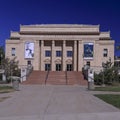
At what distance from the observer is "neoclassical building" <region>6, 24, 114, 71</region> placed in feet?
310

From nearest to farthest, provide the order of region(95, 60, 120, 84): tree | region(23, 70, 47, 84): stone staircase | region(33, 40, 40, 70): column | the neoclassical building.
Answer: region(95, 60, 120, 84): tree < region(23, 70, 47, 84): stone staircase < the neoclassical building < region(33, 40, 40, 70): column

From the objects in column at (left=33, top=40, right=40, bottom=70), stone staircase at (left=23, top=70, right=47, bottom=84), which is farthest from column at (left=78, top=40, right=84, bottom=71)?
stone staircase at (left=23, top=70, right=47, bottom=84)

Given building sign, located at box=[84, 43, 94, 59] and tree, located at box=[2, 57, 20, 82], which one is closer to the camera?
tree, located at box=[2, 57, 20, 82]

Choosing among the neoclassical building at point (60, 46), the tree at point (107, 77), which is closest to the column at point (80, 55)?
the neoclassical building at point (60, 46)

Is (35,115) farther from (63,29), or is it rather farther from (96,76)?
(63,29)

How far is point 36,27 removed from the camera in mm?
97000

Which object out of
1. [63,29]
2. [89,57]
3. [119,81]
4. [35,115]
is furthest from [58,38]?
[35,115]

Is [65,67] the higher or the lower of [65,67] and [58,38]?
the lower

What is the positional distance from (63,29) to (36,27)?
722 cm

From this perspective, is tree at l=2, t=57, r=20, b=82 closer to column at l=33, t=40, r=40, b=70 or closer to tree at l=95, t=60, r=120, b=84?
tree at l=95, t=60, r=120, b=84

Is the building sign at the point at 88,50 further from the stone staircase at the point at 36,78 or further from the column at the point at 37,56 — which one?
the stone staircase at the point at 36,78

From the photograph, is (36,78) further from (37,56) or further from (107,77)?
(37,56)

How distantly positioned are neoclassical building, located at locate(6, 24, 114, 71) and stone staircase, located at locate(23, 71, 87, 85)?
1824 cm

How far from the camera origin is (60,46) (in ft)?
321
